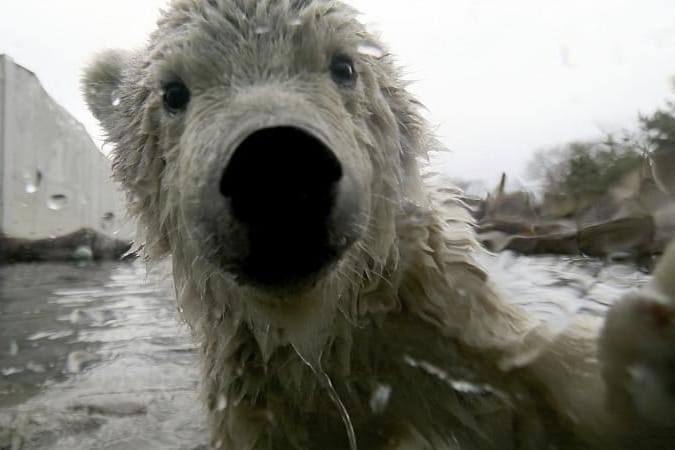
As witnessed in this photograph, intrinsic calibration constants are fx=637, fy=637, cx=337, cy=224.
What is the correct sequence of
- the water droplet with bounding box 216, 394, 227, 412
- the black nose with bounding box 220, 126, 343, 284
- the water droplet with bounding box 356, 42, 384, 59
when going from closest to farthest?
1. the black nose with bounding box 220, 126, 343, 284
2. the water droplet with bounding box 216, 394, 227, 412
3. the water droplet with bounding box 356, 42, 384, 59

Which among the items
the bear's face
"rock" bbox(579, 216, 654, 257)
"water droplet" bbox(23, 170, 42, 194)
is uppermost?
the bear's face

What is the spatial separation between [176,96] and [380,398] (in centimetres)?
142

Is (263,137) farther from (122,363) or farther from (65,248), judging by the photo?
(65,248)

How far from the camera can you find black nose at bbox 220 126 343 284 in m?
1.68

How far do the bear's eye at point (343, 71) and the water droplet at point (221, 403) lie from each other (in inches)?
51.6

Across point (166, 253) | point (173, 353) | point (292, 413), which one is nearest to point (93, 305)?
point (173, 353)

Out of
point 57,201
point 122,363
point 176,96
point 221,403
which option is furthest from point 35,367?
point 57,201

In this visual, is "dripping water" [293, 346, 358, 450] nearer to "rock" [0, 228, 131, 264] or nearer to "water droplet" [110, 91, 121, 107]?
"water droplet" [110, 91, 121, 107]

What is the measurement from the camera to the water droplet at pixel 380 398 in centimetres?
229

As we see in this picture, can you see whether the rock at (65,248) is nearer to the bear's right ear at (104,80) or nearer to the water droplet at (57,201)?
the water droplet at (57,201)

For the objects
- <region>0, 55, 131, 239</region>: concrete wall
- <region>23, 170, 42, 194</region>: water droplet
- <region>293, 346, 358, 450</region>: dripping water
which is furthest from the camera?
<region>23, 170, 42, 194</region>: water droplet

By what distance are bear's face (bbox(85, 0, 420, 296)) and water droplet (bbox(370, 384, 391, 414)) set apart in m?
0.47

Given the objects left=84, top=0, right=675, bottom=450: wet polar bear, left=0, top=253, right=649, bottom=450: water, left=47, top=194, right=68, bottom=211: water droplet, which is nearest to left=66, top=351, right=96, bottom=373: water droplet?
left=0, top=253, right=649, bottom=450: water

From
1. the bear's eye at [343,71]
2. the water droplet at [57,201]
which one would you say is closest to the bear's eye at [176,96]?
the bear's eye at [343,71]
